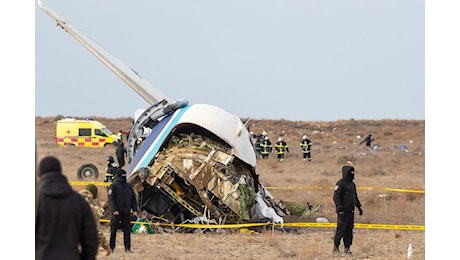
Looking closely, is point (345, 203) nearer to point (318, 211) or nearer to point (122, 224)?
point (122, 224)

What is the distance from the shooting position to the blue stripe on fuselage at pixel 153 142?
17.3 meters

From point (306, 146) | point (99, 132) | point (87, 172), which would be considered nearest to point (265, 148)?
point (306, 146)

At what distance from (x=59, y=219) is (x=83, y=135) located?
1649 inches

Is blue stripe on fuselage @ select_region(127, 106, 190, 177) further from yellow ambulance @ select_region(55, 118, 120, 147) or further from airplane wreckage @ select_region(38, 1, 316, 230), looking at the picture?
yellow ambulance @ select_region(55, 118, 120, 147)

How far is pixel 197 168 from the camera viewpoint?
16.7 m

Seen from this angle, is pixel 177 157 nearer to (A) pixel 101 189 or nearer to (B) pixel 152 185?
(B) pixel 152 185

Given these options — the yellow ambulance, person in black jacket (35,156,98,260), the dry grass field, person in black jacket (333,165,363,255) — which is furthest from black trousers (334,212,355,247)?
the yellow ambulance

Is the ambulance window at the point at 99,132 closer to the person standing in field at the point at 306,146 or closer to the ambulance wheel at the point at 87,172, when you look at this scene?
the person standing in field at the point at 306,146

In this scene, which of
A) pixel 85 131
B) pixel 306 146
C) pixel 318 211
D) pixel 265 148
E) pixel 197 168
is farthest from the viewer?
pixel 85 131

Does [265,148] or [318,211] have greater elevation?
[265,148]

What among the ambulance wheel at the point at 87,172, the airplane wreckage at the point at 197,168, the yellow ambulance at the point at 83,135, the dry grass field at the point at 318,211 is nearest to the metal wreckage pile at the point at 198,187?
the airplane wreckage at the point at 197,168
